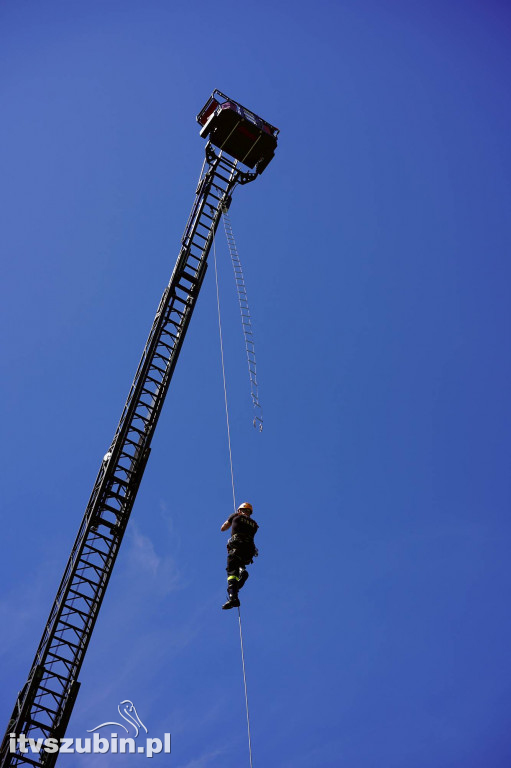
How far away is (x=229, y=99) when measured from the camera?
990 inches

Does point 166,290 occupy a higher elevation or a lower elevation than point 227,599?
higher

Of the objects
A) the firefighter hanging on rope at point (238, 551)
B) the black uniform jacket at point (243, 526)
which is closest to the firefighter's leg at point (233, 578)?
the firefighter hanging on rope at point (238, 551)

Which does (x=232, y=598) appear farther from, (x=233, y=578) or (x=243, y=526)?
(x=243, y=526)

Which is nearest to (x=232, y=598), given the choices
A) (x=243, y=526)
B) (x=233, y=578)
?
(x=233, y=578)

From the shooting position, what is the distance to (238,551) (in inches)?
694

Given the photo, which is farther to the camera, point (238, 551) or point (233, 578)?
point (238, 551)

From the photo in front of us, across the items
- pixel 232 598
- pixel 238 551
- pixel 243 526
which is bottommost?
pixel 232 598

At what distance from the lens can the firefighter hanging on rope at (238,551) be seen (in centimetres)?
1734

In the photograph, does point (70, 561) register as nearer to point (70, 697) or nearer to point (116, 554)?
point (116, 554)

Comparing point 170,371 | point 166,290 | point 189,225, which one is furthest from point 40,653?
point 189,225

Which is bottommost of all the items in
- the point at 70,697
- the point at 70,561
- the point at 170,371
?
the point at 70,697

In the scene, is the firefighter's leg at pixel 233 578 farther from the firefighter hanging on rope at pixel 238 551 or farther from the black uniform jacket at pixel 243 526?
the black uniform jacket at pixel 243 526

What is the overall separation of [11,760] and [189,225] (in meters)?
15.2

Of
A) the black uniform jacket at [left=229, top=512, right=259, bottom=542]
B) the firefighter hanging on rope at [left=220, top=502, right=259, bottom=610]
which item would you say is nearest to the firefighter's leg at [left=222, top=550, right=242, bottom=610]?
the firefighter hanging on rope at [left=220, top=502, right=259, bottom=610]
